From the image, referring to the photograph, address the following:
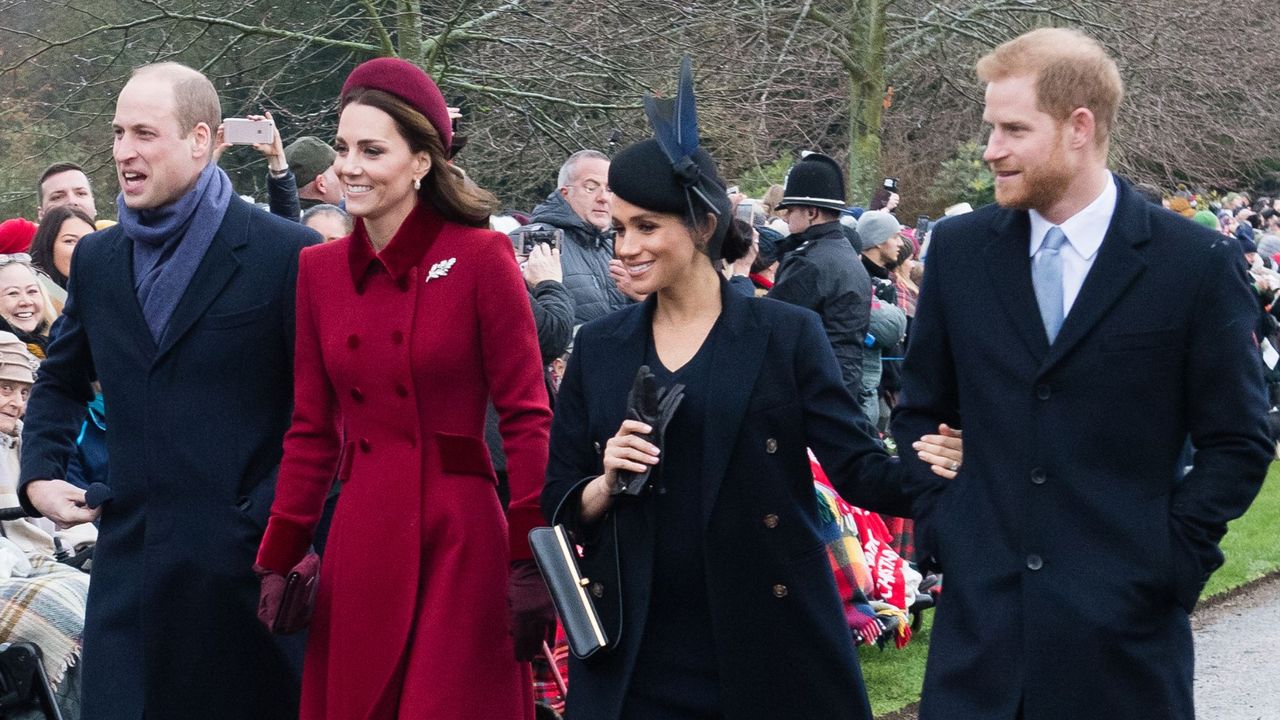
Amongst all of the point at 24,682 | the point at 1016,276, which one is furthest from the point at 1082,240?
the point at 24,682

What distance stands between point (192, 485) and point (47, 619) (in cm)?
136

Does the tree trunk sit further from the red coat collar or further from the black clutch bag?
the black clutch bag

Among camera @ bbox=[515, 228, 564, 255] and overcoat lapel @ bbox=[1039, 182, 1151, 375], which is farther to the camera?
camera @ bbox=[515, 228, 564, 255]

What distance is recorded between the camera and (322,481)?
4539 mm

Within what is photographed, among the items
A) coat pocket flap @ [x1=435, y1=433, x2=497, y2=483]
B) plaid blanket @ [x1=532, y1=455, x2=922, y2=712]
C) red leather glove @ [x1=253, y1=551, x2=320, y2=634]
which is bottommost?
plaid blanket @ [x1=532, y1=455, x2=922, y2=712]

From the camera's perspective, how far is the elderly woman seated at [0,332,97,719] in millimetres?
5586

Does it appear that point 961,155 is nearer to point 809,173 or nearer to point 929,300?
point 809,173

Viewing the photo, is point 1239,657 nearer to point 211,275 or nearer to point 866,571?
point 866,571

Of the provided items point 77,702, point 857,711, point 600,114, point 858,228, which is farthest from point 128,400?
point 600,114

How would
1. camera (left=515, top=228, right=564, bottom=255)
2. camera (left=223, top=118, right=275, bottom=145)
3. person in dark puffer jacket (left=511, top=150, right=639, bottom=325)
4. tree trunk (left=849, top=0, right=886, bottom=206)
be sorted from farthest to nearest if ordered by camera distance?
tree trunk (left=849, top=0, right=886, bottom=206), person in dark puffer jacket (left=511, top=150, right=639, bottom=325), camera (left=515, top=228, right=564, bottom=255), camera (left=223, top=118, right=275, bottom=145)

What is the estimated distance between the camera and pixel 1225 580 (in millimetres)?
10086

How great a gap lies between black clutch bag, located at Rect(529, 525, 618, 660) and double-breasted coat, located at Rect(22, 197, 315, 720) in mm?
975

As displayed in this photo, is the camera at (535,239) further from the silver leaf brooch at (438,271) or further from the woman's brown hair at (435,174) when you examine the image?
the silver leaf brooch at (438,271)

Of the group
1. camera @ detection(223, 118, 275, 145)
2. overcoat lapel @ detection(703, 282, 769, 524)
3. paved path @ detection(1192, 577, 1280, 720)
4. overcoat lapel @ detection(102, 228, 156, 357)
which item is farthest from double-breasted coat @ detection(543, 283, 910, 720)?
paved path @ detection(1192, 577, 1280, 720)
